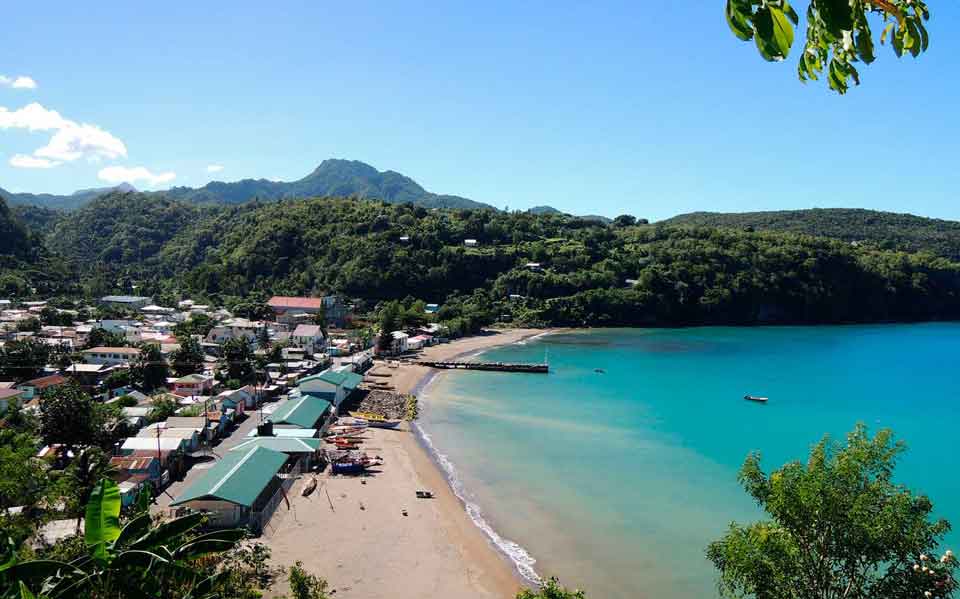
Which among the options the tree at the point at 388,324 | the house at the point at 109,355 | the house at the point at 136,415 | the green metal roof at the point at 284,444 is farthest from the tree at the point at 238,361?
the tree at the point at 388,324

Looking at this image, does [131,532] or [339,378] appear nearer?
[131,532]

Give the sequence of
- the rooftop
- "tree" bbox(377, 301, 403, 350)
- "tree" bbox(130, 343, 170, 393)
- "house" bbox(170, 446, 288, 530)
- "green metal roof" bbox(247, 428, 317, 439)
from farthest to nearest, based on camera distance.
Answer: the rooftop, "tree" bbox(377, 301, 403, 350), "tree" bbox(130, 343, 170, 393), "green metal roof" bbox(247, 428, 317, 439), "house" bbox(170, 446, 288, 530)

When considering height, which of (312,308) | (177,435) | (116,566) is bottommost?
(177,435)

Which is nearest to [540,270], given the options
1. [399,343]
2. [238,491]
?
[399,343]

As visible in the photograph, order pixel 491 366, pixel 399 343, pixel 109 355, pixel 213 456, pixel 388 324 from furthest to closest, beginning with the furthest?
1. pixel 388 324
2. pixel 399 343
3. pixel 491 366
4. pixel 109 355
5. pixel 213 456

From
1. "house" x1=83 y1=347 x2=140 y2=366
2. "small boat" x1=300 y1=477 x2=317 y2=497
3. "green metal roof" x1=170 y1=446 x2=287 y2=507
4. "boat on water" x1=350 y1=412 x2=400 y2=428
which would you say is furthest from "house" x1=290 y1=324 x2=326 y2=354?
"green metal roof" x1=170 y1=446 x2=287 y2=507

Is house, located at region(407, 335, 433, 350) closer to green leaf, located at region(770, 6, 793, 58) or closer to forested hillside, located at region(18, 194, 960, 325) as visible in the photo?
forested hillside, located at region(18, 194, 960, 325)

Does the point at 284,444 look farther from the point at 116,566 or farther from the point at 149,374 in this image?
the point at 116,566

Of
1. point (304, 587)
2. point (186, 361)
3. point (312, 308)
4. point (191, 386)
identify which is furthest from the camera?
point (312, 308)

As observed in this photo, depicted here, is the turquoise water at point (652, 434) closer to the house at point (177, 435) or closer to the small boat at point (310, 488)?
the small boat at point (310, 488)
